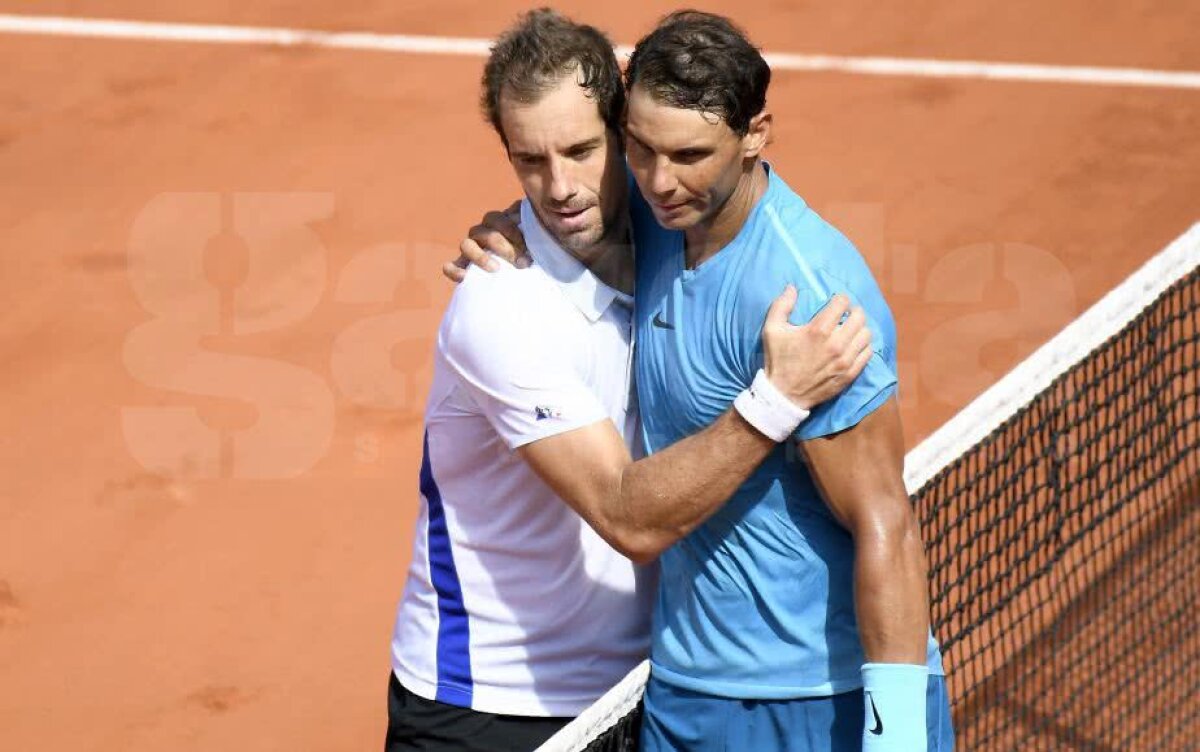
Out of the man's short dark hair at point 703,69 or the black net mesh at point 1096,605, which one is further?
the black net mesh at point 1096,605

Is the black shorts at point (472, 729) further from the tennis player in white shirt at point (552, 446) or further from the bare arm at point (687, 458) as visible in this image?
the bare arm at point (687, 458)

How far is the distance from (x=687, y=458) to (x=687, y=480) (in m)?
0.04

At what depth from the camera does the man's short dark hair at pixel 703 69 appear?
281 cm

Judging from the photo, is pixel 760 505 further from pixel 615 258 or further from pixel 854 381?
pixel 615 258

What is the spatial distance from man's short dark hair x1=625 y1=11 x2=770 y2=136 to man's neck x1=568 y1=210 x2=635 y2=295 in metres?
0.45

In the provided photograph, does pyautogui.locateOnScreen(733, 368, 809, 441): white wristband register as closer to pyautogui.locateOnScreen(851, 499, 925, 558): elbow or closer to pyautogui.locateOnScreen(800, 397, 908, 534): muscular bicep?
pyautogui.locateOnScreen(800, 397, 908, 534): muscular bicep

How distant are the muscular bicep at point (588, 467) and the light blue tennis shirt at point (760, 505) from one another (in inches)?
5.0

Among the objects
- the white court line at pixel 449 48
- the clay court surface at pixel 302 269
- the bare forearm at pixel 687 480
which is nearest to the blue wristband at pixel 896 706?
the bare forearm at pixel 687 480

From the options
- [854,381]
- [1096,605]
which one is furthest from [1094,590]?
[854,381]

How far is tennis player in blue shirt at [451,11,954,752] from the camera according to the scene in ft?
9.05

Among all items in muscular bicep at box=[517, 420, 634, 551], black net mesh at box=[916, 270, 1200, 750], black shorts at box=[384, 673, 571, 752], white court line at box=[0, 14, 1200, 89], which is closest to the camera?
muscular bicep at box=[517, 420, 634, 551]

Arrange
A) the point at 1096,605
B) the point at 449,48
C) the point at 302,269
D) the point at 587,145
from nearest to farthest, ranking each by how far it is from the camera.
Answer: the point at 587,145, the point at 1096,605, the point at 302,269, the point at 449,48

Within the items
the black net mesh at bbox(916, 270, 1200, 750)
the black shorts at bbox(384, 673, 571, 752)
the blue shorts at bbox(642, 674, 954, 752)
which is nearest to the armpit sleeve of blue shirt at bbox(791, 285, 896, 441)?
the blue shorts at bbox(642, 674, 954, 752)

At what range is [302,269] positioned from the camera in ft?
24.9
